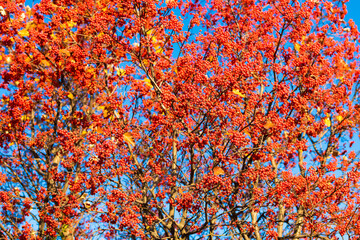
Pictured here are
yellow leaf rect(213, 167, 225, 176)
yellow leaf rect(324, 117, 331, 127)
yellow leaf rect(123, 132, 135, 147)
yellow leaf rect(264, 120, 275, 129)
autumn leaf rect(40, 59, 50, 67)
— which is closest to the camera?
yellow leaf rect(213, 167, 225, 176)

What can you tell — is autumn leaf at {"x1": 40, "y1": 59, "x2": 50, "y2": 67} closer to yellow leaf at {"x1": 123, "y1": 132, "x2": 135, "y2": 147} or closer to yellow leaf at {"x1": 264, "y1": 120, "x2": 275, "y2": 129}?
yellow leaf at {"x1": 123, "y1": 132, "x2": 135, "y2": 147}

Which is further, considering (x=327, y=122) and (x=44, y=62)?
(x=327, y=122)

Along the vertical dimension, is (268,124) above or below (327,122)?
below

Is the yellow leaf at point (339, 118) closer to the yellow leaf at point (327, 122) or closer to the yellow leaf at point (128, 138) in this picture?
the yellow leaf at point (327, 122)

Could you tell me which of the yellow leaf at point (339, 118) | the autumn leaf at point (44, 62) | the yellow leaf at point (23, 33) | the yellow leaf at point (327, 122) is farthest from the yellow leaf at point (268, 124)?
the yellow leaf at point (23, 33)

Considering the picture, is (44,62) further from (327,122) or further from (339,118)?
(339,118)

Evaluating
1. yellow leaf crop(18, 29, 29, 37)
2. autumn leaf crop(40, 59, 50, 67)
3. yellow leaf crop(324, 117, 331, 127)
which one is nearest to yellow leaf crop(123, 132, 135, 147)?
autumn leaf crop(40, 59, 50, 67)

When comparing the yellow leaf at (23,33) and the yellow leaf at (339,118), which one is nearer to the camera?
the yellow leaf at (23,33)

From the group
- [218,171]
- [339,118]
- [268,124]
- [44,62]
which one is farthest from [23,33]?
[339,118]

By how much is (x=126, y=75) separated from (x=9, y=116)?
4.24 metres

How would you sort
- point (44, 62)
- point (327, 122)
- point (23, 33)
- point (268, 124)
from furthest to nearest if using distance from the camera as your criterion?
point (327, 122) → point (44, 62) → point (23, 33) → point (268, 124)

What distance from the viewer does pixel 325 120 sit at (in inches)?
544

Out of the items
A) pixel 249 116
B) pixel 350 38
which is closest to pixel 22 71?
pixel 249 116

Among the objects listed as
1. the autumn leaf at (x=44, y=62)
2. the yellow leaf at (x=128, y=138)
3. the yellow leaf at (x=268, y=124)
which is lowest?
the yellow leaf at (x=268, y=124)
